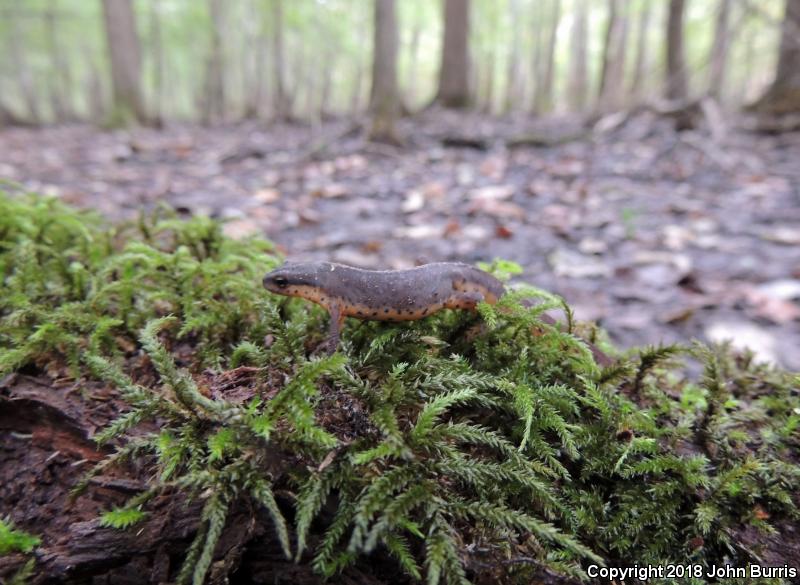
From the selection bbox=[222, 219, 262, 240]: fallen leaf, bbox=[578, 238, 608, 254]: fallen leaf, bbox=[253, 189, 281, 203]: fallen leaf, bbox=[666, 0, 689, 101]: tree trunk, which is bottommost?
bbox=[578, 238, 608, 254]: fallen leaf

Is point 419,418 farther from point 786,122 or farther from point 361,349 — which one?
point 786,122

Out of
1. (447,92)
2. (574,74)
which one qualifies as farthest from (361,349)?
(574,74)

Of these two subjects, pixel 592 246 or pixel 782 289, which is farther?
pixel 592 246

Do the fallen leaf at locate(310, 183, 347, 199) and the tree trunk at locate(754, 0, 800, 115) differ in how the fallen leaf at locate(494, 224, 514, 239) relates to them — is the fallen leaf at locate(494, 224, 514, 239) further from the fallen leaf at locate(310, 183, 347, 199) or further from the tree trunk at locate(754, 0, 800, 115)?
the tree trunk at locate(754, 0, 800, 115)

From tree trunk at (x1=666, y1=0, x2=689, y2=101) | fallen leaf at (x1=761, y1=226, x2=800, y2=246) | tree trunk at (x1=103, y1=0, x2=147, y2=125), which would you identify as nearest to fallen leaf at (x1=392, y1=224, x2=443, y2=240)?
fallen leaf at (x1=761, y1=226, x2=800, y2=246)

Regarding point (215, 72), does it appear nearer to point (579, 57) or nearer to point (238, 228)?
point (579, 57)

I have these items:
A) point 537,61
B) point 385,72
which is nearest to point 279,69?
point 385,72
